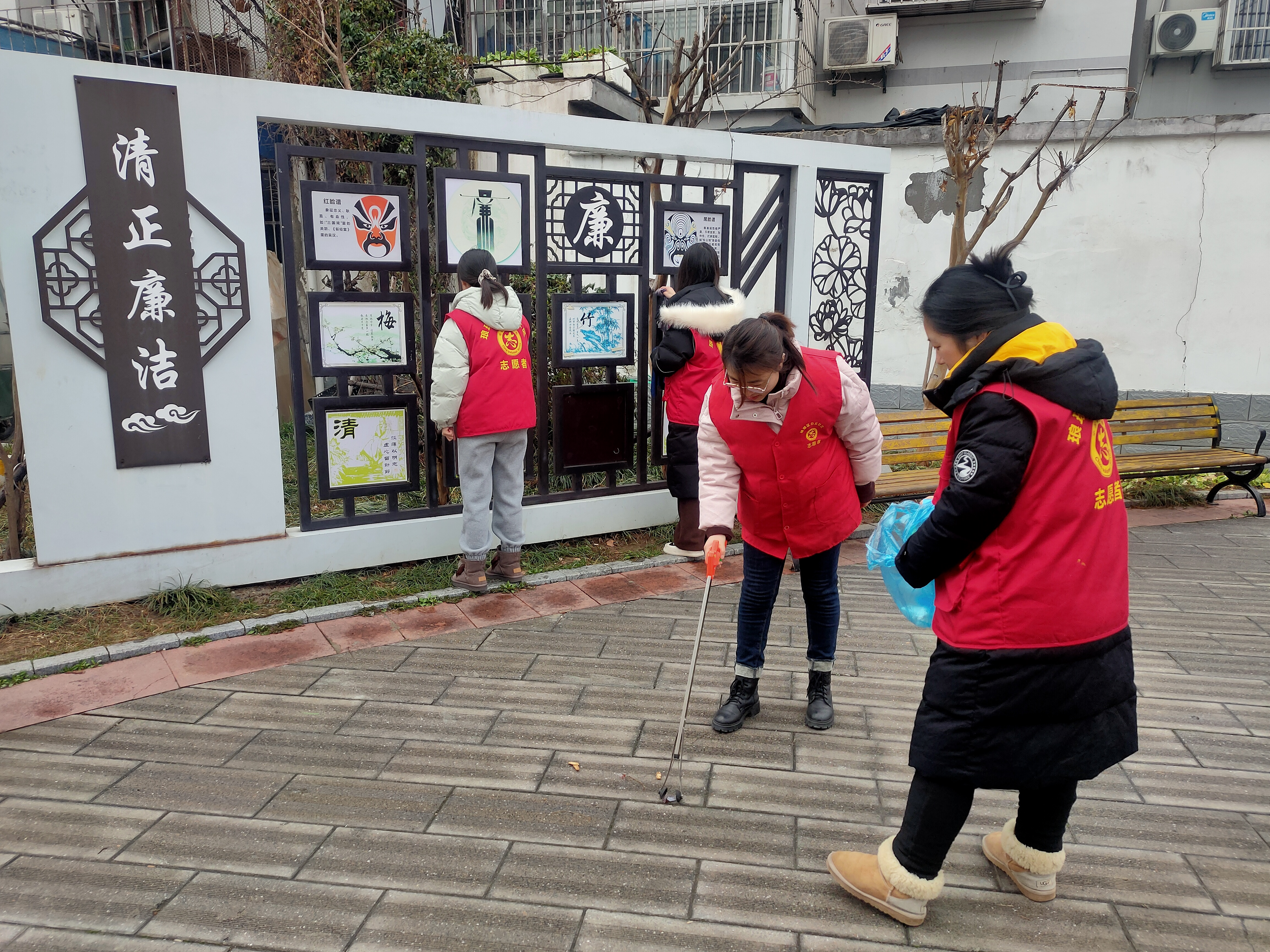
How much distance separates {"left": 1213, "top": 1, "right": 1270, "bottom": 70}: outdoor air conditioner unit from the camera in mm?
12141

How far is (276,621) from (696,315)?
273 cm

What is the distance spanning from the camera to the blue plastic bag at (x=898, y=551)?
9.02 feet

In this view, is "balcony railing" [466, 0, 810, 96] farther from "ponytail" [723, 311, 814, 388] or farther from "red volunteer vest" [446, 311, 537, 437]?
"ponytail" [723, 311, 814, 388]

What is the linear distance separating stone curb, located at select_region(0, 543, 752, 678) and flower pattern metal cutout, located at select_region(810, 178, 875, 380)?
2237 mm

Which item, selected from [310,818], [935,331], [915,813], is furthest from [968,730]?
[310,818]

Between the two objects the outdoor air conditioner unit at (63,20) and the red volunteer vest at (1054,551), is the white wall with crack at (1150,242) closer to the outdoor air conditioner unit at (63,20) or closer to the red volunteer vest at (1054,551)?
the outdoor air conditioner unit at (63,20)

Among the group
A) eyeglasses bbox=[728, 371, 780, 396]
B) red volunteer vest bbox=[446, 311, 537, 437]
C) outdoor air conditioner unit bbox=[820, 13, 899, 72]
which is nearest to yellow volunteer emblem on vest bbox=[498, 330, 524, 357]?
red volunteer vest bbox=[446, 311, 537, 437]

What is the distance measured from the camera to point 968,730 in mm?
2348

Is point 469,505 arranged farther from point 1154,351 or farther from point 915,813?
point 1154,351

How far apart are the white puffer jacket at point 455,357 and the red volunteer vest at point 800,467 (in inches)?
75.5

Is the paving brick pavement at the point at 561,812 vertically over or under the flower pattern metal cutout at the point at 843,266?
under

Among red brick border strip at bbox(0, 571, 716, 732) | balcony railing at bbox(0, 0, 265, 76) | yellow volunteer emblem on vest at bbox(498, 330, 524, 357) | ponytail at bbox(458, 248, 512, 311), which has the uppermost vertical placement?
balcony railing at bbox(0, 0, 265, 76)

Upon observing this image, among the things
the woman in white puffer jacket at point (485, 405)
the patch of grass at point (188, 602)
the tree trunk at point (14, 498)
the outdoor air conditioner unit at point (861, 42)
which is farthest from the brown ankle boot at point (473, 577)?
the outdoor air conditioner unit at point (861, 42)

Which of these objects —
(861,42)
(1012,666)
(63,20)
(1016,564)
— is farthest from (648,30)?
(1012,666)
